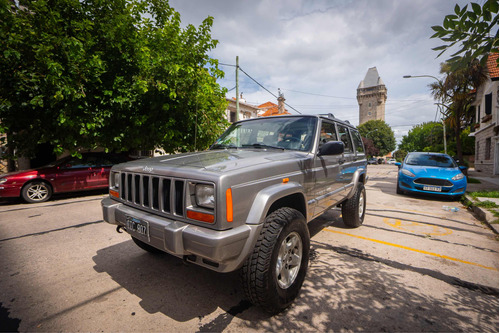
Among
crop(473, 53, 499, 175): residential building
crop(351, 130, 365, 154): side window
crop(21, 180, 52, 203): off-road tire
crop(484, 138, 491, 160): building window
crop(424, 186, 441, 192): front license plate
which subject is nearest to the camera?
crop(351, 130, 365, 154): side window

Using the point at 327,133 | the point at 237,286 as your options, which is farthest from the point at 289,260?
the point at 327,133

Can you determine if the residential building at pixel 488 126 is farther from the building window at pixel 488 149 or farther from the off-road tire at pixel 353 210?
the off-road tire at pixel 353 210

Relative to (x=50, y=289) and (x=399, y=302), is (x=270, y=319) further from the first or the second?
(x=50, y=289)

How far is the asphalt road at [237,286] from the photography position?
6.64 ft

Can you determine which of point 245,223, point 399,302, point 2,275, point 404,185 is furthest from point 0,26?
point 404,185

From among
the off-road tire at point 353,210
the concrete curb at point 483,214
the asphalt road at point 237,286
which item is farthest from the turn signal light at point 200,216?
the concrete curb at point 483,214

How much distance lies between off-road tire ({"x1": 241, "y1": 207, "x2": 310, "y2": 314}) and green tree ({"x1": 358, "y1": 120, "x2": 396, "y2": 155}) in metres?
60.7

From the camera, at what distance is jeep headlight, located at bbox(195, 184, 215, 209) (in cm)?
184

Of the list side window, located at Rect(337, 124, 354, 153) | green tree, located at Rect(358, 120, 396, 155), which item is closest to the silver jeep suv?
side window, located at Rect(337, 124, 354, 153)

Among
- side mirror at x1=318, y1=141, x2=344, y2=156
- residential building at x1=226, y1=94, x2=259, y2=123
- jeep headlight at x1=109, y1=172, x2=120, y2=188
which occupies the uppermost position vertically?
residential building at x1=226, y1=94, x2=259, y2=123

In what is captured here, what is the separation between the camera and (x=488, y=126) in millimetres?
16250

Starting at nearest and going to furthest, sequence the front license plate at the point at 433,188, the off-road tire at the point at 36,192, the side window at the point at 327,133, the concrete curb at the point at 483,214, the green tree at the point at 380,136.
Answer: the side window at the point at 327,133, the concrete curb at the point at 483,214, the off-road tire at the point at 36,192, the front license plate at the point at 433,188, the green tree at the point at 380,136

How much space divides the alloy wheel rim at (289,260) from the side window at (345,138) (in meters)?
2.24

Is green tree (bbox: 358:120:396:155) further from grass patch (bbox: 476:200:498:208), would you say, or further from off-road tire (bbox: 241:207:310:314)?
off-road tire (bbox: 241:207:310:314)
